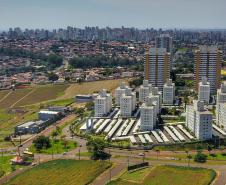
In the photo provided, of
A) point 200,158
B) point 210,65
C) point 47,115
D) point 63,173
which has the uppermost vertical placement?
point 210,65

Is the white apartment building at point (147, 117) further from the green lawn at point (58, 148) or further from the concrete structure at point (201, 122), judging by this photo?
the green lawn at point (58, 148)

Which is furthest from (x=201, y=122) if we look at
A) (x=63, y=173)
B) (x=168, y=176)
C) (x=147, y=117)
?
(x=63, y=173)

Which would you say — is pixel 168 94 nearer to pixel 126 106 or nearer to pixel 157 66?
pixel 157 66

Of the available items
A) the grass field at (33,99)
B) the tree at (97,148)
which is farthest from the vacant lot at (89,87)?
the tree at (97,148)

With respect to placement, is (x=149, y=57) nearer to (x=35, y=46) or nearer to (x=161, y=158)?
(x=161, y=158)

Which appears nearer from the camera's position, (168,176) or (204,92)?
(168,176)

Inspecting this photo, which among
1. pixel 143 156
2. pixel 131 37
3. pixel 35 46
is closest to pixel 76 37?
pixel 131 37

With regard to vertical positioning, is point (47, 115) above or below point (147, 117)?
below
